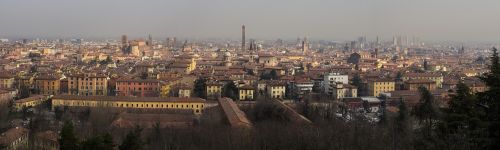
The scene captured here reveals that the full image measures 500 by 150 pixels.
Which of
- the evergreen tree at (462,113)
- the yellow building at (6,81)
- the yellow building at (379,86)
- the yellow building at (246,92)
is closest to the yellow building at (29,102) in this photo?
the yellow building at (6,81)

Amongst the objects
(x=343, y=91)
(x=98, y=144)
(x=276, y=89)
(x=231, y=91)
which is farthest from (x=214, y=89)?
(x=98, y=144)

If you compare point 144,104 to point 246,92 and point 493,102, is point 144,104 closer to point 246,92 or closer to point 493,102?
point 246,92

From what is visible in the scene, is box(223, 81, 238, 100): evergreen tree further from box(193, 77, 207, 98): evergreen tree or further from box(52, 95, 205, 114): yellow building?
box(52, 95, 205, 114): yellow building

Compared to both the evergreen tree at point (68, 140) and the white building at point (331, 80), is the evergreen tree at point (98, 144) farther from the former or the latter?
the white building at point (331, 80)

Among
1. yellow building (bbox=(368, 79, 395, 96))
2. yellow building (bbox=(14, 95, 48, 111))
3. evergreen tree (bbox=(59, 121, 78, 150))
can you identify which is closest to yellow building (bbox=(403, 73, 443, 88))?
yellow building (bbox=(368, 79, 395, 96))

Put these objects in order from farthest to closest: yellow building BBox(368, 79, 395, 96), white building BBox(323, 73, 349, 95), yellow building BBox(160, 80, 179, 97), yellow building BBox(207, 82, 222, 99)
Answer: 1. yellow building BBox(368, 79, 395, 96)
2. white building BBox(323, 73, 349, 95)
3. yellow building BBox(160, 80, 179, 97)
4. yellow building BBox(207, 82, 222, 99)

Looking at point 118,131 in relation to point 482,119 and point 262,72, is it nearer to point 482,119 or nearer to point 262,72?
point 482,119
